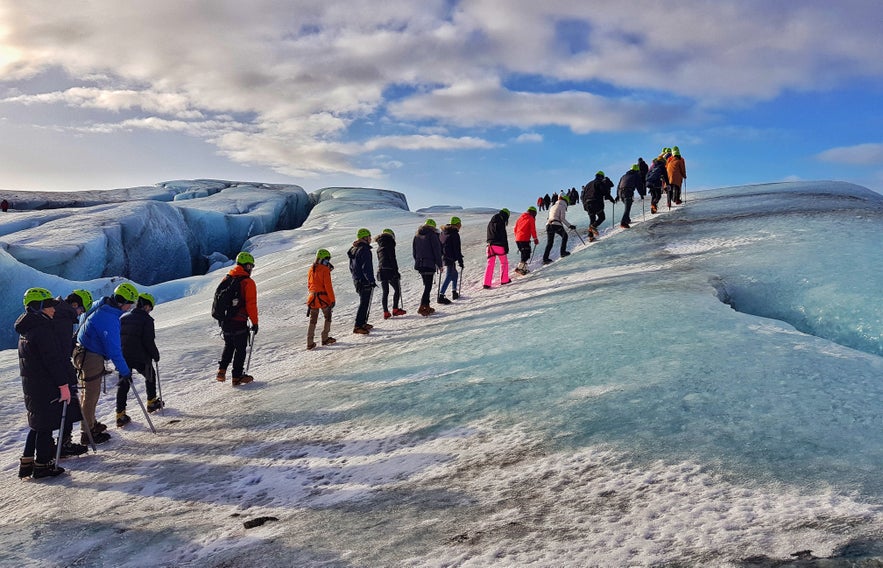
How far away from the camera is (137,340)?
25.7 feet

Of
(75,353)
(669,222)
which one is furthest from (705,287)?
(75,353)

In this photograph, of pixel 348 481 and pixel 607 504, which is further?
pixel 348 481

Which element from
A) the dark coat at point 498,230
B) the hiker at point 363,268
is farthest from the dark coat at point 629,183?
the hiker at point 363,268

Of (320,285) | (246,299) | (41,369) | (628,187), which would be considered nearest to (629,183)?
(628,187)

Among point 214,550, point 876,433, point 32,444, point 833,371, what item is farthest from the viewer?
point 32,444

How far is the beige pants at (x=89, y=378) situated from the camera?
22.7ft

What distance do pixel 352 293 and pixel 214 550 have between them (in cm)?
1168

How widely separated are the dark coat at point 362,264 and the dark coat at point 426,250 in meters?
1.44

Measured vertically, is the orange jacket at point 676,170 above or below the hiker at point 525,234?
above

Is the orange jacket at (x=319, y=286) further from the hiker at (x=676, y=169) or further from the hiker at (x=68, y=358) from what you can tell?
the hiker at (x=676, y=169)

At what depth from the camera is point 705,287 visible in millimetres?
9633

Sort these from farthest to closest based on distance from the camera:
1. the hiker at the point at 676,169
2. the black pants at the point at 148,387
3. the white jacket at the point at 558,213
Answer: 1. the hiker at the point at 676,169
2. the white jacket at the point at 558,213
3. the black pants at the point at 148,387

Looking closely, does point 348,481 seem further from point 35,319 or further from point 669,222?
point 669,222

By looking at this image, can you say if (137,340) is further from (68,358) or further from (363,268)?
(363,268)
